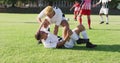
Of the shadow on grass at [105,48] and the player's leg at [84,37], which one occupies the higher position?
the player's leg at [84,37]

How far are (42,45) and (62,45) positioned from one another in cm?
88

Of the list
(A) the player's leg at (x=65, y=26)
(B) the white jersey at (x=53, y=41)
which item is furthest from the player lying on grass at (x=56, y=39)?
(A) the player's leg at (x=65, y=26)

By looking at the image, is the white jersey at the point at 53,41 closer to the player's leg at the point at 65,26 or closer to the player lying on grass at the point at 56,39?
the player lying on grass at the point at 56,39

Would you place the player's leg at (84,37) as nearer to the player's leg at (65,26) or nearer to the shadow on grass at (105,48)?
the shadow on grass at (105,48)

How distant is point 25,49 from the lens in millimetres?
10328

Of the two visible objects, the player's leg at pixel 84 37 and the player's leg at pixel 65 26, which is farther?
the player's leg at pixel 84 37

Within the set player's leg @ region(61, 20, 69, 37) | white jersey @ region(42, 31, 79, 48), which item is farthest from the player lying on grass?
player's leg @ region(61, 20, 69, 37)

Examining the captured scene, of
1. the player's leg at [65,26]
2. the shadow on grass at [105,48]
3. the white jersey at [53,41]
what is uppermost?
the player's leg at [65,26]

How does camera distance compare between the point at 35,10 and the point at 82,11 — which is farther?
the point at 35,10

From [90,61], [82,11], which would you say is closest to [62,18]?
[90,61]

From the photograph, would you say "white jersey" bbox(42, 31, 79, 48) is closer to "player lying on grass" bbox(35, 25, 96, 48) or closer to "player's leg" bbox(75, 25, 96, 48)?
"player lying on grass" bbox(35, 25, 96, 48)

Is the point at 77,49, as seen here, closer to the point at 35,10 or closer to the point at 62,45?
the point at 62,45

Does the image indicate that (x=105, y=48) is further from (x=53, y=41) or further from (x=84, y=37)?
(x=53, y=41)

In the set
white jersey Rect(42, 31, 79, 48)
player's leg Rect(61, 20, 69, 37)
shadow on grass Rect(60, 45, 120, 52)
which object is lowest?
shadow on grass Rect(60, 45, 120, 52)
